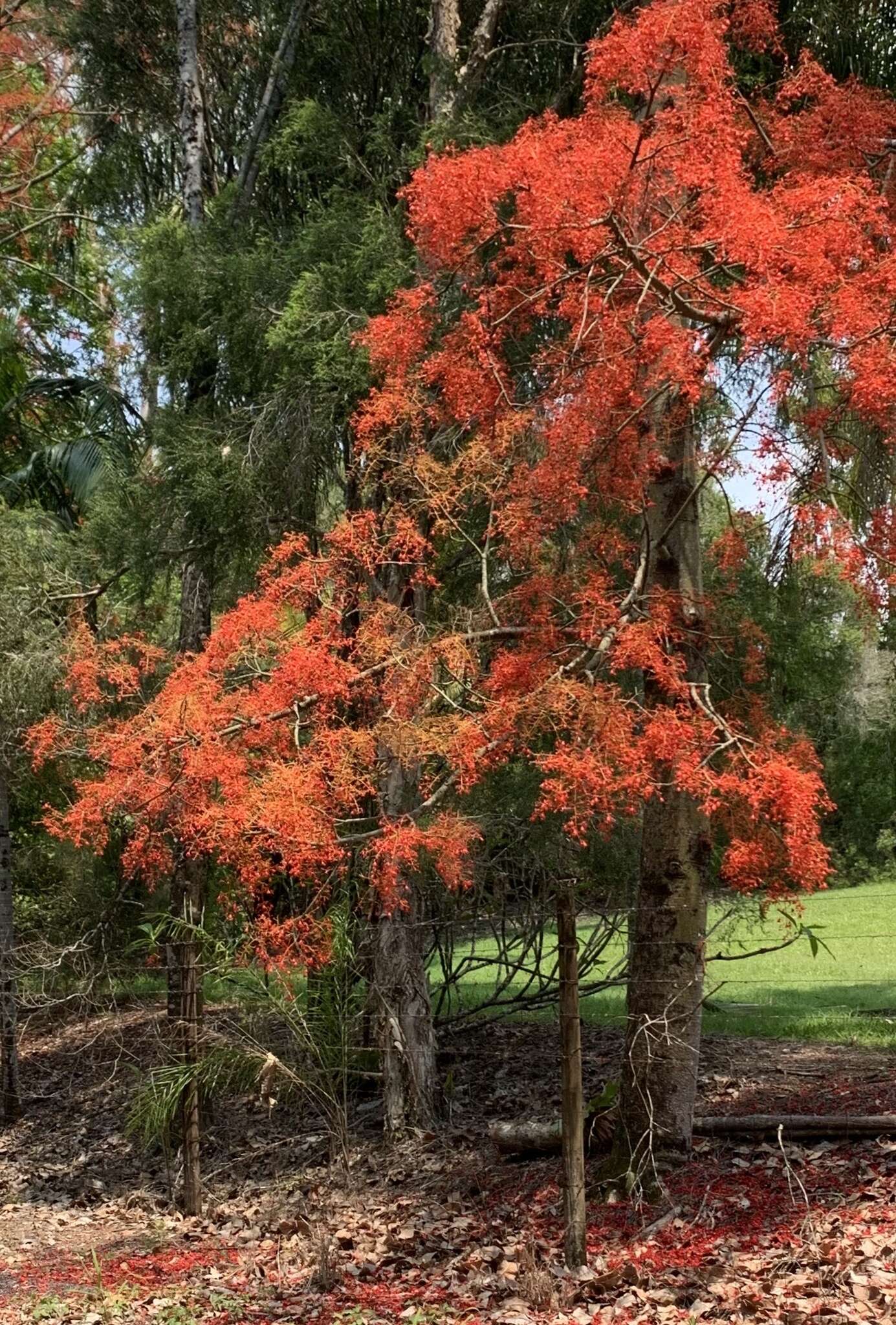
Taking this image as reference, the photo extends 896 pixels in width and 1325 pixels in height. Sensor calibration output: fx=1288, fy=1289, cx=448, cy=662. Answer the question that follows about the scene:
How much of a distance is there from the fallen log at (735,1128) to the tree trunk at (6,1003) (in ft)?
19.0

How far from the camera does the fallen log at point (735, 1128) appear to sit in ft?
23.2

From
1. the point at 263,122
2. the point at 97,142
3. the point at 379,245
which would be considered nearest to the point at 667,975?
the point at 379,245

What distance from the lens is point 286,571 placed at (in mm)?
9281

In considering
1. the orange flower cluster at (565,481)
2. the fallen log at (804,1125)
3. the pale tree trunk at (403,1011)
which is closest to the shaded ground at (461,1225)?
the fallen log at (804,1125)

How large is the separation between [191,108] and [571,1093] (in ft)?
32.4

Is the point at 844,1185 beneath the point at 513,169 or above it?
beneath

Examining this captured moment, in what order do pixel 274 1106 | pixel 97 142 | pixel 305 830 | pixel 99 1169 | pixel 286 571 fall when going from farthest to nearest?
pixel 97 142 → pixel 274 1106 → pixel 99 1169 → pixel 286 571 → pixel 305 830

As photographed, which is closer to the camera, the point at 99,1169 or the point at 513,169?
the point at 513,169

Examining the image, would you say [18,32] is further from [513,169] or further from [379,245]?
[513,169]

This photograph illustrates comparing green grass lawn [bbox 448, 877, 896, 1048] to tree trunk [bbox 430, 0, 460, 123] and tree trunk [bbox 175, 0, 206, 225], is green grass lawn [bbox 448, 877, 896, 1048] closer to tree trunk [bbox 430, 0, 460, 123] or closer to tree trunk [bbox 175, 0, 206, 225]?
tree trunk [bbox 430, 0, 460, 123]

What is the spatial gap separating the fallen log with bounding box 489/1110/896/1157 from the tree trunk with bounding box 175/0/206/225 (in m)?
8.36

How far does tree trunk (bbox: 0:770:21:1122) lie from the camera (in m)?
12.1

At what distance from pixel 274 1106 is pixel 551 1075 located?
238 cm

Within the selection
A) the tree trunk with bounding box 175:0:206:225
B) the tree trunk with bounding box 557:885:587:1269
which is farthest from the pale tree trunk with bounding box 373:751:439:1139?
the tree trunk with bounding box 175:0:206:225
